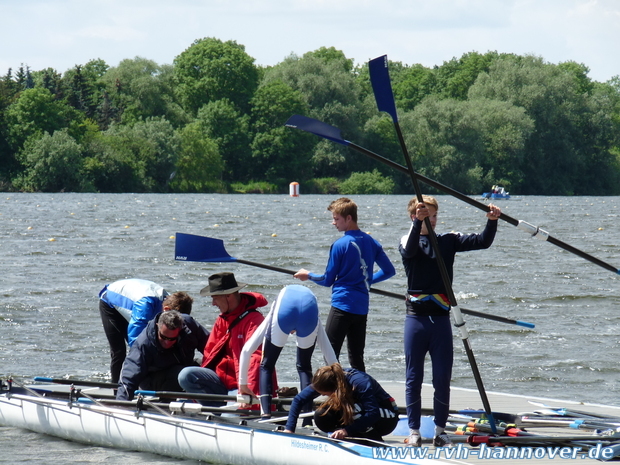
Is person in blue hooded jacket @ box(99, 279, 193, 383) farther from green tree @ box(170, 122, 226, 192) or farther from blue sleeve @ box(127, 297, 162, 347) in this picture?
green tree @ box(170, 122, 226, 192)

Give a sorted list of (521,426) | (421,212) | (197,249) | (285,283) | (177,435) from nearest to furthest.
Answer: (421,212), (521,426), (177,435), (197,249), (285,283)

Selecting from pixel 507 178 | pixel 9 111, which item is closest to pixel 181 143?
pixel 9 111

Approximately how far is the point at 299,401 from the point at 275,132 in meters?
62.0

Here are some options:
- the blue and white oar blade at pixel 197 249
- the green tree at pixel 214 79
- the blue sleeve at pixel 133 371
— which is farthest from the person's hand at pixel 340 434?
the green tree at pixel 214 79

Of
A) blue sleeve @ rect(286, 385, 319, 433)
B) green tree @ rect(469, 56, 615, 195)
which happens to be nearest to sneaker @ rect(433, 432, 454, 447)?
blue sleeve @ rect(286, 385, 319, 433)

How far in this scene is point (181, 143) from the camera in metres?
60.8

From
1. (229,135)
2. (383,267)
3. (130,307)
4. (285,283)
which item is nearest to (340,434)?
(383,267)

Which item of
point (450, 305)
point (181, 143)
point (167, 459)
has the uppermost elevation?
point (181, 143)

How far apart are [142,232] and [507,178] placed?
127ft

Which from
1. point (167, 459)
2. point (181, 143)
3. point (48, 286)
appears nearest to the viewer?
point (167, 459)

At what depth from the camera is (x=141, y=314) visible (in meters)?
7.27

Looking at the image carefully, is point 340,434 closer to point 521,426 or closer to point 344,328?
point 344,328

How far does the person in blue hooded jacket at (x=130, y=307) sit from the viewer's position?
23.0ft

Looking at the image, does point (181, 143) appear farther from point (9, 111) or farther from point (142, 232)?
point (142, 232)
